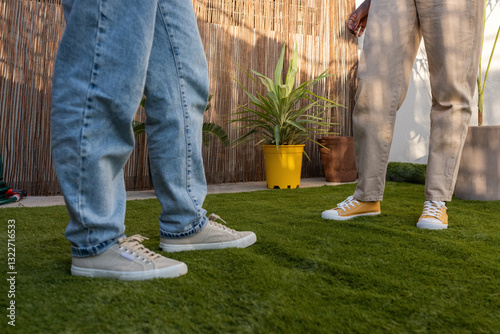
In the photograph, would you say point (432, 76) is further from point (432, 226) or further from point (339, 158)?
point (339, 158)

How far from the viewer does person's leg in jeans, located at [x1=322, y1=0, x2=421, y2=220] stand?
166 centimetres

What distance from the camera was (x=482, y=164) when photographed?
2.28 meters

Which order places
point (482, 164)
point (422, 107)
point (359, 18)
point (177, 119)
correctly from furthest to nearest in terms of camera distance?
point (422, 107) → point (482, 164) → point (359, 18) → point (177, 119)

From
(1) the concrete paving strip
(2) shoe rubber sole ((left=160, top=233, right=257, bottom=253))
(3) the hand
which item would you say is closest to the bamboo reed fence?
(1) the concrete paving strip

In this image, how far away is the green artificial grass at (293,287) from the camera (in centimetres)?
72

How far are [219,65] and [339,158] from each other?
1.29 metres

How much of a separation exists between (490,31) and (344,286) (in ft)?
9.11

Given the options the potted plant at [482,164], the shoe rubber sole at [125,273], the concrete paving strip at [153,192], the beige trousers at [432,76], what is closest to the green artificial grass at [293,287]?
the shoe rubber sole at [125,273]

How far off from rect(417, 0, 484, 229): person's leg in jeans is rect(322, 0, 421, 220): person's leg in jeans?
0.07 meters

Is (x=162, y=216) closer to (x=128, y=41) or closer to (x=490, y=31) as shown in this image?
(x=128, y=41)

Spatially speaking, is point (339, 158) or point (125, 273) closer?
point (125, 273)

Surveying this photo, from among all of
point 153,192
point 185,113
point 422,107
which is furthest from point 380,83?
point 422,107

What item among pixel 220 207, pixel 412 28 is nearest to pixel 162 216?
pixel 220 207

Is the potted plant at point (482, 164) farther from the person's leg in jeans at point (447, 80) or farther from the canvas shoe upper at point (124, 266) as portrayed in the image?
the canvas shoe upper at point (124, 266)
